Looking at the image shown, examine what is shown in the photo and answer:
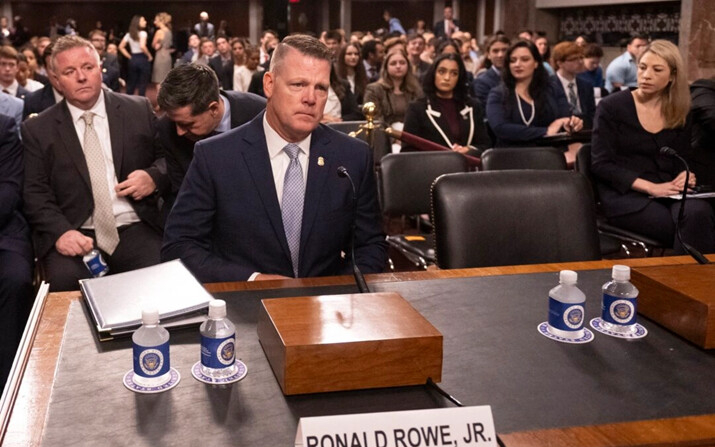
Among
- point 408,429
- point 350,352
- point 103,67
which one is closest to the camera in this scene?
point 408,429

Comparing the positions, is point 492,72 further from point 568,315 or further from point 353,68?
point 568,315

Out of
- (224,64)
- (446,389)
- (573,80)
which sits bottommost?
(446,389)

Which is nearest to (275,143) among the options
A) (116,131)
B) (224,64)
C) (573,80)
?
(116,131)

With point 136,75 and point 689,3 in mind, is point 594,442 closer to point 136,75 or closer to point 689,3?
point 689,3

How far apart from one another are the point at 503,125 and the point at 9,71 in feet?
11.0

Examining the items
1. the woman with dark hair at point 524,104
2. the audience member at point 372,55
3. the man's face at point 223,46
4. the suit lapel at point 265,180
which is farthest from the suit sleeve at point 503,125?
the man's face at point 223,46

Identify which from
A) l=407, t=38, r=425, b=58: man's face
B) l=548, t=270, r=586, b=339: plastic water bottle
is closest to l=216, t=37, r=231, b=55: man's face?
l=407, t=38, r=425, b=58: man's face

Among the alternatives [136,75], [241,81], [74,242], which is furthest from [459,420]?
[136,75]

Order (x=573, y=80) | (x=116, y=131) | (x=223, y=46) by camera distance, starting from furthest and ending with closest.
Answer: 1. (x=223, y=46)
2. (x=573, y=80)
3. (x=116, y=131)

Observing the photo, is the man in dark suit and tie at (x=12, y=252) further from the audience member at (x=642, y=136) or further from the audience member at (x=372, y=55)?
the audience member at (x=372, y=55)

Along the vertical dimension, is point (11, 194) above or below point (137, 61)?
below

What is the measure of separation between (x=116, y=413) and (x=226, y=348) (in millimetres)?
201

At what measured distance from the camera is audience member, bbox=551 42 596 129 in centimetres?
594

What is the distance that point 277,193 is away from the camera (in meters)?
2.26
